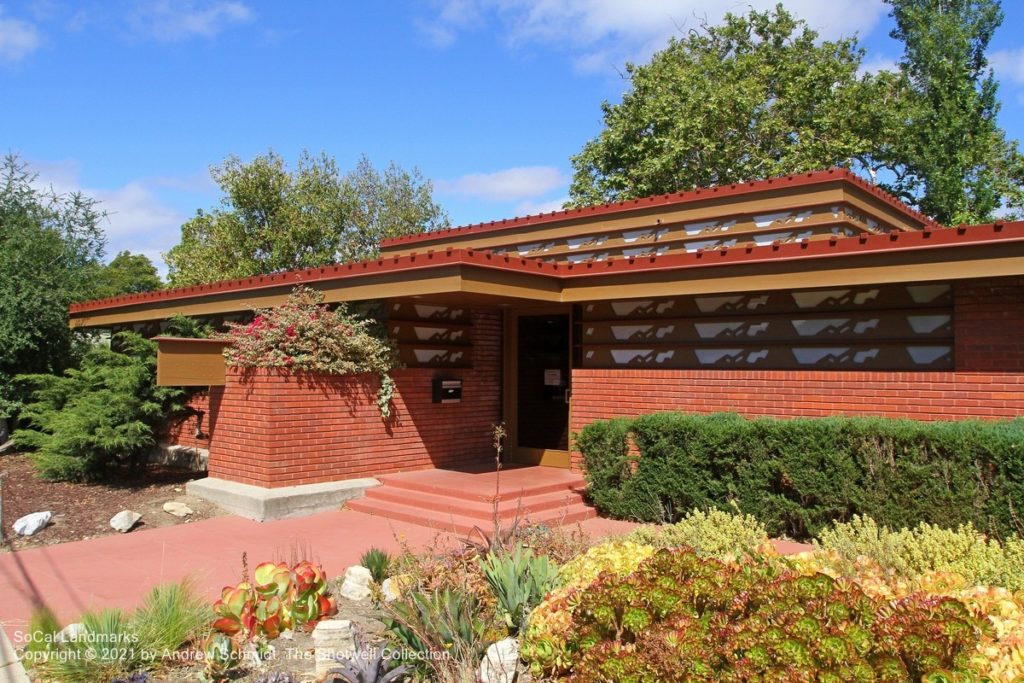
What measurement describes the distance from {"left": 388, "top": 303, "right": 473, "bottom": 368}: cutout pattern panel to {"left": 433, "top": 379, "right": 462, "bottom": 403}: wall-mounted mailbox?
29 cm

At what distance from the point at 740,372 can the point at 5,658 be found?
742 centimetres

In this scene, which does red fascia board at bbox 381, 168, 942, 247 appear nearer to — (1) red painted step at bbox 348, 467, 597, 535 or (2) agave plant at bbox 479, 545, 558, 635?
(1) red painted step at bbox 348, 467, 597, 535

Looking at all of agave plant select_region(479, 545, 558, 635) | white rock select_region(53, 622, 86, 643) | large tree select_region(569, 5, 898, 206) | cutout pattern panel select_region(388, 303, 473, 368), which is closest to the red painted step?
cutout pattern panel select_region(388, 303, 473, 368)

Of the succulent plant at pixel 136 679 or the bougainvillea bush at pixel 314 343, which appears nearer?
the succulent plant at pixel 136 679

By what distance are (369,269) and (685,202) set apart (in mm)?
5628

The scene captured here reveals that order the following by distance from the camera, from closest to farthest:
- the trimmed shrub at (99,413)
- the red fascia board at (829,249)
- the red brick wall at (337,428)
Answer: the red fascia board at (829,249), the red brick wall at (337,428), the trimmed shrub at (99,413)

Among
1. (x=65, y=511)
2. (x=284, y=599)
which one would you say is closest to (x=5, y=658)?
(x=284, y=599)

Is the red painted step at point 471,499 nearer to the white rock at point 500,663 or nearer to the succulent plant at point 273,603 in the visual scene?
the succulent plant at point 273,603

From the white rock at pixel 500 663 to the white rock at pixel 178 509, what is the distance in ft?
20.6

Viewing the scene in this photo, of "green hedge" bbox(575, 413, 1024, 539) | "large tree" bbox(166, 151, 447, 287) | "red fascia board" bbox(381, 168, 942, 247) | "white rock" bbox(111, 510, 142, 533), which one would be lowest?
"white rock" bbox(111, 510, 142, 533)

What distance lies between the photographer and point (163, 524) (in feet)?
30.2

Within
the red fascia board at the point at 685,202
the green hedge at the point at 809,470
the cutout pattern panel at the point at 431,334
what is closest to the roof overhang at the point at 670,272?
the cutout pattern panel at the point at 431,334

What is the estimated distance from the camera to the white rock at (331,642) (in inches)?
179

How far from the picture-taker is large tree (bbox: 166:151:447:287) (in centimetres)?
2558
